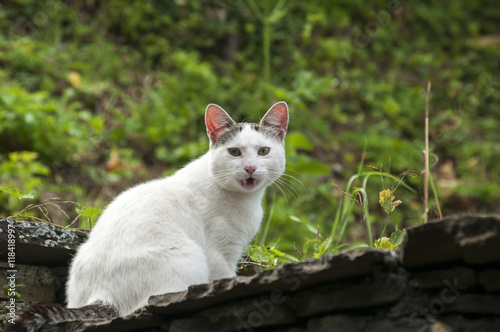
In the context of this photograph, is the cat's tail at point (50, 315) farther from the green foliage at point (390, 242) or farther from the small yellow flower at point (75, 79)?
the small yellow flower at point (75, 79)

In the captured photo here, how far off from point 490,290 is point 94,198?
4918mm

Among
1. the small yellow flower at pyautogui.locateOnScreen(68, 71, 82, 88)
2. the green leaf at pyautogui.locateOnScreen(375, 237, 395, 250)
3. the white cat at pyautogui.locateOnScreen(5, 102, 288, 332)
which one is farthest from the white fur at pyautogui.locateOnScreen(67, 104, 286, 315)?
the small yellow flower at pyautogui.locateOnScreen(68, 71, 82, 88)

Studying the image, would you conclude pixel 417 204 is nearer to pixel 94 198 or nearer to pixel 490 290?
pixel 94 198

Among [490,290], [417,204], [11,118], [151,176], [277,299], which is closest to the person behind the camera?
[490,290]

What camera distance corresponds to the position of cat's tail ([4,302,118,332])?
7.68 feet

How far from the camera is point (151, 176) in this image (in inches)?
256

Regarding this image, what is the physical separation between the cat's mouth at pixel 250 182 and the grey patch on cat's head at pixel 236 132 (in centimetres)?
30

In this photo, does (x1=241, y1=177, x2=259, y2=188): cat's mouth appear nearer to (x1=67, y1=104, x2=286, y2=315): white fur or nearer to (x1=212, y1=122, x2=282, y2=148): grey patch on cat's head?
(x1=67, y1=104, x2=286, y2=315): white fur

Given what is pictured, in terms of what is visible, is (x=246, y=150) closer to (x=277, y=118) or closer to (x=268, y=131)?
(x=268, y=131)

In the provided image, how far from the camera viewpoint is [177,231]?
2678 millimetres

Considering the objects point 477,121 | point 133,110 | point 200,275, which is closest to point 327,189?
point 133,110

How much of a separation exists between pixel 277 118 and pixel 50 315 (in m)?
1.76

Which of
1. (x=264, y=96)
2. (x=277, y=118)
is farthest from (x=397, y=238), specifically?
(x=264, y=96)

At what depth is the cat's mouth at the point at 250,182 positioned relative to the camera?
9.99ft
